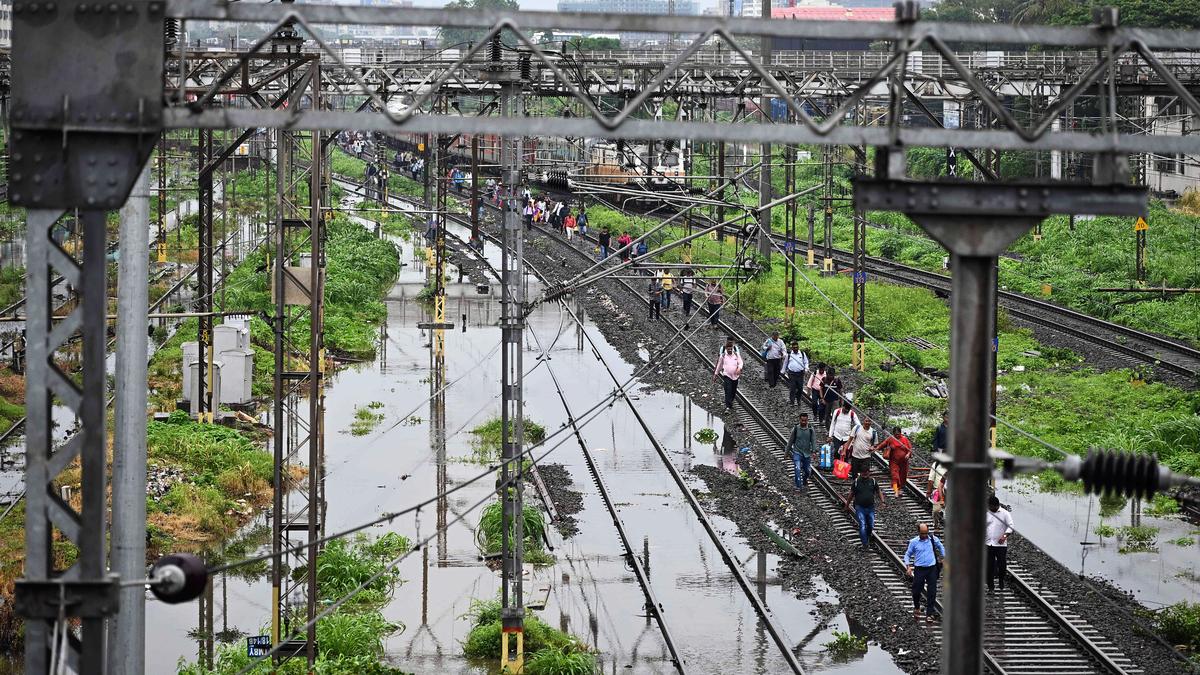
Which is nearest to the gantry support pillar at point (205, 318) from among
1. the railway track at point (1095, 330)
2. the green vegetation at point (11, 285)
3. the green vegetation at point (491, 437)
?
the green vegetation at point (491, 437)

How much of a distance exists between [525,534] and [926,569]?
5.62m

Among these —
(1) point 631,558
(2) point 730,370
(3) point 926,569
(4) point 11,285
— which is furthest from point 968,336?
(4) point 11,285

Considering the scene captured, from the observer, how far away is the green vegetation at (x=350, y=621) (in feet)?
49.8

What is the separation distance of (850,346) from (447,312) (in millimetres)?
11932

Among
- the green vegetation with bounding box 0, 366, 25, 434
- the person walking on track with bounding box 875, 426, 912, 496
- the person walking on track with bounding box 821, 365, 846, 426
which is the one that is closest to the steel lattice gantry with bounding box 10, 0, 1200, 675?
the person walking on track with bounding box 875, 426, 912, 496

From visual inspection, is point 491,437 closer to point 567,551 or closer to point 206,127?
point 567,551

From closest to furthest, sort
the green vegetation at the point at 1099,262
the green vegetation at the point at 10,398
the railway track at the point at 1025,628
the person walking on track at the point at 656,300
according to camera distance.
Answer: the railway track at the point at 1025,628 < the green vegetation at the point at 10,398 < the green vegetation at the point at 1099,262 < the person walking on track at the point at 656,300

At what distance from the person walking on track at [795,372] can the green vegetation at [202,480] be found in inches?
339

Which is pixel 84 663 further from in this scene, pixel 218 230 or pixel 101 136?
pixel 218 230

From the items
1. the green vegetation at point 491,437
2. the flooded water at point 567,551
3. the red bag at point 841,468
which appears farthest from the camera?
the green vegetation at point 491,437

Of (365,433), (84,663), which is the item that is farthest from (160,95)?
(365,433)

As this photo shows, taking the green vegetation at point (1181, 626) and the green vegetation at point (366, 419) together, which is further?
the green vegetation at point (366, 419)

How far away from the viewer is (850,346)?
32.1 m

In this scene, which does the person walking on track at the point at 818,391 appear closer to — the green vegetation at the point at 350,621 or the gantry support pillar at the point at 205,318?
the green vegetation at the point at 350,621
